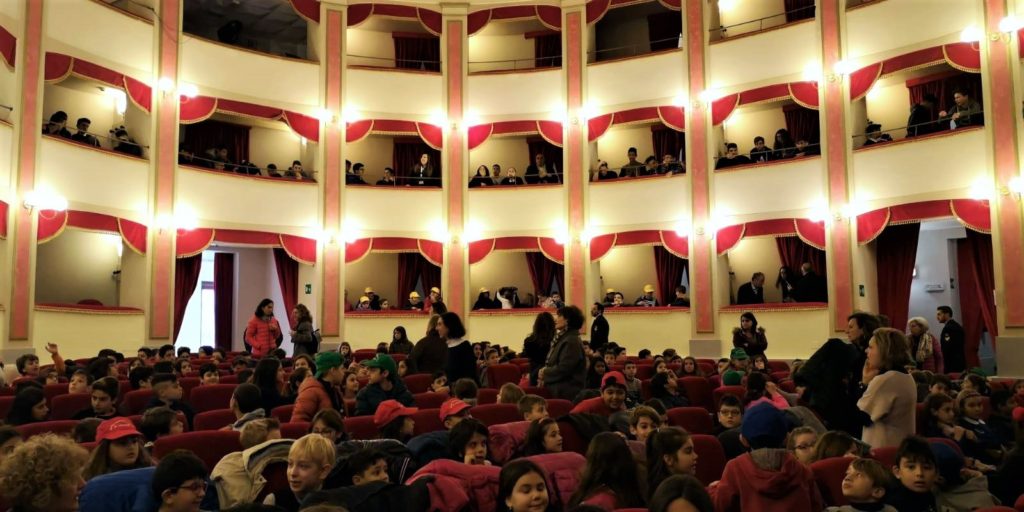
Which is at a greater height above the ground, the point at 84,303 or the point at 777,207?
the point at 777,207

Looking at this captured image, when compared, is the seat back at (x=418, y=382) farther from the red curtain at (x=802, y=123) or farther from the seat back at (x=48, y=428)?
the red curtain at (x=802, y=123)

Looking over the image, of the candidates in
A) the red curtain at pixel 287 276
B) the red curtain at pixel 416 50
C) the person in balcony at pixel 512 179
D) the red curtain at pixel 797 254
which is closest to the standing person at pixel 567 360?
the red curtain at pixel 797 254

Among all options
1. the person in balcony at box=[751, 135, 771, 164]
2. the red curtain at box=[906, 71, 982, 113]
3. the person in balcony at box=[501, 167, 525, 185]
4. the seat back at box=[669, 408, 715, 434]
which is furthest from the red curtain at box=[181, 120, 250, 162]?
the seat back at box=[669, 408, 715, 434]

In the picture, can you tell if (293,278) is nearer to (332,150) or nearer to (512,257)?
(332,150)

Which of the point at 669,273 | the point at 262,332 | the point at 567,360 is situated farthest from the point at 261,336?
the point at 669,273

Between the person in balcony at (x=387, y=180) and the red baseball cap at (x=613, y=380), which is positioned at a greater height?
the person in balcony at (x=387, y=180)

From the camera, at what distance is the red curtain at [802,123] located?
1677 centimetres

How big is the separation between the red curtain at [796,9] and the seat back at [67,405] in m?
13.8

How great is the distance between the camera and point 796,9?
16.3 m

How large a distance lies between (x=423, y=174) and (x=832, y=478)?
1492cm

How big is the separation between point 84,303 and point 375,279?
6729mm

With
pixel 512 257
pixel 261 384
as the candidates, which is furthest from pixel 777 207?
pixel 261 384

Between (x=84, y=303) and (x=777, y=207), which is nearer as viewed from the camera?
(x=84, y=303)

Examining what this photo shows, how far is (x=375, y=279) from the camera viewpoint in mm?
19500
